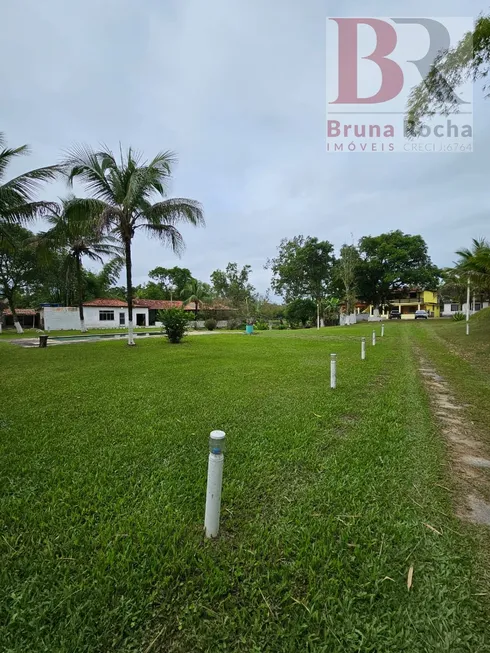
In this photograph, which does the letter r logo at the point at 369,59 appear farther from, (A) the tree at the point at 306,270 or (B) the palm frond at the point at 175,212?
(A) the tree at the point at 306,270

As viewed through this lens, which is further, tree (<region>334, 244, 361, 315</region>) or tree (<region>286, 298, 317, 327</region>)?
tree (<region>286, 298, 317, 327</region>)

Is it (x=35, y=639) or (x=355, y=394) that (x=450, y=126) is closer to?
(x=355, y=394)

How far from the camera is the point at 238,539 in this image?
204 cm

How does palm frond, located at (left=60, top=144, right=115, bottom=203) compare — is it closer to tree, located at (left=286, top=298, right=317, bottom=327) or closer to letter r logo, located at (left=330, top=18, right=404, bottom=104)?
letter r logo, located at (left=330, top=18, right=404, bottom=104)

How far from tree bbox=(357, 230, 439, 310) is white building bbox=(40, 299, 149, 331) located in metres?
28.1

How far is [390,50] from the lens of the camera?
329 inches

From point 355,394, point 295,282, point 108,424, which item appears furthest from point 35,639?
point 295,282

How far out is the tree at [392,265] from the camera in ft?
121

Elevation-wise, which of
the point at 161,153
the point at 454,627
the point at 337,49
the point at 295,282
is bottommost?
the point at 454,627

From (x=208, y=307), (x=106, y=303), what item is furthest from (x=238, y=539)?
(x=106, y=303)

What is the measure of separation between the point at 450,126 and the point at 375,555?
37.9 feet

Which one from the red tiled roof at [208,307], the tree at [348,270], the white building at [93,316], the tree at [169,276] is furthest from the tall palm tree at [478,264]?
the tree at [169,276]

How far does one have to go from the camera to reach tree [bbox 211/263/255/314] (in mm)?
40938

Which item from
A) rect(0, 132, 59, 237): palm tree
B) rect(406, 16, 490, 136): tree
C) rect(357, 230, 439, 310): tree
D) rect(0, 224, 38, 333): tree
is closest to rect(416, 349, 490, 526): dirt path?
rect(406, 16, 490, 136): tree
